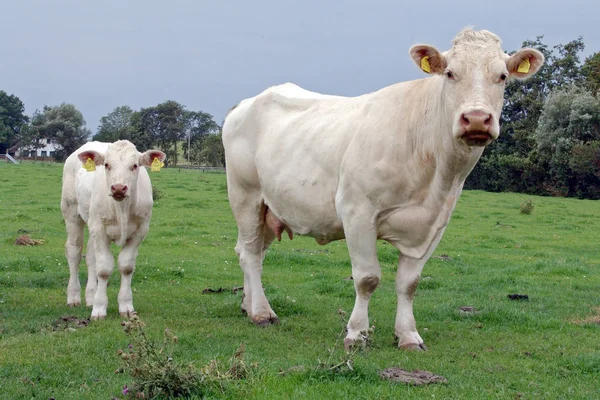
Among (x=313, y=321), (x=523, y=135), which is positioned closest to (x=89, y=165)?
(x=313, y=321)

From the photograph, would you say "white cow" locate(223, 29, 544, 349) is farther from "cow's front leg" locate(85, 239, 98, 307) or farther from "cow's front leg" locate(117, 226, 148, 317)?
"cow's front leg" locate(85, 239, 98, 307)

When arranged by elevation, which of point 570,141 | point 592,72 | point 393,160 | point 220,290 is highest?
point 592,72

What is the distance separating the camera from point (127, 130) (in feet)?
287

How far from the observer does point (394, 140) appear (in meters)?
7.10

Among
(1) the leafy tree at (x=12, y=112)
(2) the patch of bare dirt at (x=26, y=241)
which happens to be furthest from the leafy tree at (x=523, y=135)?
(1) the leafy tree at (x=12, y=112)

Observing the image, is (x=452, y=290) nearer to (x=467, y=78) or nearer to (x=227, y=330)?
(x=227, y=330)

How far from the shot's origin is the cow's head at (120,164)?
8586 mm

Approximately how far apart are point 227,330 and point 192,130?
329 ft

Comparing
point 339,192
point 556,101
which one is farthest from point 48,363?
point 556,101

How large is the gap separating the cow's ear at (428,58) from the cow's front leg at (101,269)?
4747 millimetres

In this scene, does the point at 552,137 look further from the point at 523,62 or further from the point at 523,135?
the point at 523,62

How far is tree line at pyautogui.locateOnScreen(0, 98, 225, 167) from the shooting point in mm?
81000

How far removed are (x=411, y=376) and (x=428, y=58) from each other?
9.71 ft

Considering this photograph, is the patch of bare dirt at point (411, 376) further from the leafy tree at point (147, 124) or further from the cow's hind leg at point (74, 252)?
the leafy tree at point (147, 124)
